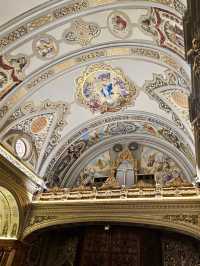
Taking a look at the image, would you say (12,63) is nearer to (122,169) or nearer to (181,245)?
(122,169)

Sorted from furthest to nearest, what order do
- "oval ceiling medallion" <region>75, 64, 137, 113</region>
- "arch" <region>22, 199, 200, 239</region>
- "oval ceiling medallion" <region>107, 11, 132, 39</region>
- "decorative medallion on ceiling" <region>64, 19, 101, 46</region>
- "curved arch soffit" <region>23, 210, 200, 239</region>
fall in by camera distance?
"oval ceiling medallion" <region>75, 64, 137, 113</region> → "decorative medallion on ceiling" <region>64, 19, 101, 46</region> → "oval ceiling medallion" <region>107, 11, 132, 39</region> → "arch" <region>22, 199, 200, 239</region> → "curved arch soffit" <region>23, 210, 200, 239</region>

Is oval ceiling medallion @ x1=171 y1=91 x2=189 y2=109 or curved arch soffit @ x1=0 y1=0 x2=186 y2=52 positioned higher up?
curved arch soffit @ x1=0 y1=0 x2=186 y2=52

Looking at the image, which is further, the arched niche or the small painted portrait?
the arched niche

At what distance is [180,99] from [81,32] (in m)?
4.61

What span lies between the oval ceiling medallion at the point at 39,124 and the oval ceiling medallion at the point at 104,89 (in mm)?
1874

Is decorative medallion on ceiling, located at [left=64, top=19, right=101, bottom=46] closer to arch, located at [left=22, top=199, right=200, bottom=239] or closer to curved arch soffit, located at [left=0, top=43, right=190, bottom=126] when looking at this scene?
curved arch soffit, located at [left=0, top=43, right=190, bottom=126]

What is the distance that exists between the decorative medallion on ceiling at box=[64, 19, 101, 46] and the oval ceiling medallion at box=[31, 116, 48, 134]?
148 inches

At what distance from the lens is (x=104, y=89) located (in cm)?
1145

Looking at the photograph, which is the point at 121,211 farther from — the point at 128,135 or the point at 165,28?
the point at 165,28

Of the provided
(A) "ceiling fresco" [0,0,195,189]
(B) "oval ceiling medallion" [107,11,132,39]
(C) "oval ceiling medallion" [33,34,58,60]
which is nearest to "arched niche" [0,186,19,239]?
(A) "ceiling fresco" [0,0,195,189]

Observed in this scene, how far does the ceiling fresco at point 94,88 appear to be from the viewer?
27.9ft

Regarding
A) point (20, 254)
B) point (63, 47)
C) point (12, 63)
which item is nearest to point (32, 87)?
point (12, 63)

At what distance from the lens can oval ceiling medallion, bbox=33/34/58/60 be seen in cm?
928

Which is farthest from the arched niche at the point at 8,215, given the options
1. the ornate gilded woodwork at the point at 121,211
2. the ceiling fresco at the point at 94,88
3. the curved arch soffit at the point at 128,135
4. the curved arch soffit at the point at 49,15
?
the curved arch soffit at the point at 49,15
